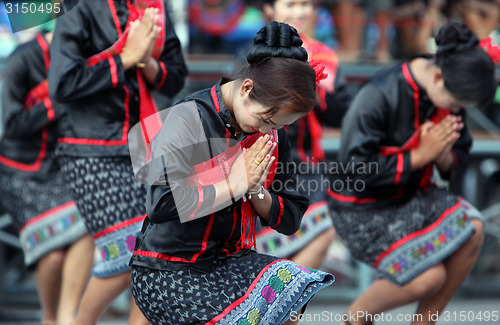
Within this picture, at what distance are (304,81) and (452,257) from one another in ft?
4.84

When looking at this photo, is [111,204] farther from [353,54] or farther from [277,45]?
[353,54]

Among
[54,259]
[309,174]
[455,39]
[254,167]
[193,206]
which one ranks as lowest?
[54,259]

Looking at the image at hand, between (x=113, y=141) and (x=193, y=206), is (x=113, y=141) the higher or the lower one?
the lower one

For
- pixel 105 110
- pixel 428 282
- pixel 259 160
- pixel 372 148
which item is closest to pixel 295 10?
pixel 372 148

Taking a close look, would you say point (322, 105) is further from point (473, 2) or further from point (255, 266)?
point (473, 2)

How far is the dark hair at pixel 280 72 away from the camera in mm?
2111

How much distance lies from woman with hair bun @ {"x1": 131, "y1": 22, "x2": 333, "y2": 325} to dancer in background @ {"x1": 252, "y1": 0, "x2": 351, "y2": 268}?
1292 mm

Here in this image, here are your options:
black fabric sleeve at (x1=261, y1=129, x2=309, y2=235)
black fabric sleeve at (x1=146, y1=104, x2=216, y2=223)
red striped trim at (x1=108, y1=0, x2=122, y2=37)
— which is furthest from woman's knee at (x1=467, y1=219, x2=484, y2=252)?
red striped trim at (x1=108, y1=0, x2=122, y2=37)

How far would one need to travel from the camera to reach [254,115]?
7.11ft

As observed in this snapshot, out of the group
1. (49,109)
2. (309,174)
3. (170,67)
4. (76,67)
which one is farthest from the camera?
(309,174)

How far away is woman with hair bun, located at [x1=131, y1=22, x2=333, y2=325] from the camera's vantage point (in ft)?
7.00

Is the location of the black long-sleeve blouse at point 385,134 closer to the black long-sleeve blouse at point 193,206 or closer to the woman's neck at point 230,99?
the black long-sleeve blouse at point 193,206

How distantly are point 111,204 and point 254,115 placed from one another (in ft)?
3.09

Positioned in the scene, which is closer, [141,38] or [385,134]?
[141,38]
